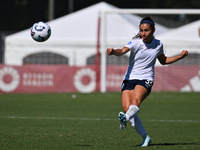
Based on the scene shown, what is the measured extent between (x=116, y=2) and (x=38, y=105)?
138 ft

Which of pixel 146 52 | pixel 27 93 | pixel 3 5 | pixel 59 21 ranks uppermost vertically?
pixel 3 5

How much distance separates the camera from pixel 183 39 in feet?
92.2

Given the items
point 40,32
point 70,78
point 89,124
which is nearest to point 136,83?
point 40,32

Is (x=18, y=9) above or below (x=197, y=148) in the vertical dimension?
above

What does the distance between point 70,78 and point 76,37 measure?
5532 mm

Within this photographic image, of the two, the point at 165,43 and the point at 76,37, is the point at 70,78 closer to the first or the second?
the point at 76,37

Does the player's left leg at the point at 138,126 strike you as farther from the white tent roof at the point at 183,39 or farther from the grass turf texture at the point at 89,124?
the white tent roof at the point at 183,39

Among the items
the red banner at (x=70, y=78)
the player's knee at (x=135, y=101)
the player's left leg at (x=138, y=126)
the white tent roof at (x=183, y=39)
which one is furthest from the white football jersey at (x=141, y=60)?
the white tent roof at (x=183, y=39)

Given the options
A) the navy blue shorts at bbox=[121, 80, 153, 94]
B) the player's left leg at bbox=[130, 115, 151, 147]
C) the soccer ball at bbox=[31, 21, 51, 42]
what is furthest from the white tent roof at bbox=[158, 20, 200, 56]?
the player's left leg at bbox=[130, 115, 151, 147]

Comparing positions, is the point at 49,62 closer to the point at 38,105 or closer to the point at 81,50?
the point at 81,50

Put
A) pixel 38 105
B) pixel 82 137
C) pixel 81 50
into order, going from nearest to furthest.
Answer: pixel 82 137 → pixel 38 105 → pixel 81 50

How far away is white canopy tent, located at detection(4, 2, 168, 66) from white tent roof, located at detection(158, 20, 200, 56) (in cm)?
132

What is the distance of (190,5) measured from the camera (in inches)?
2080

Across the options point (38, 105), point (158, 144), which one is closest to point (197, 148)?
point (158, 144)
